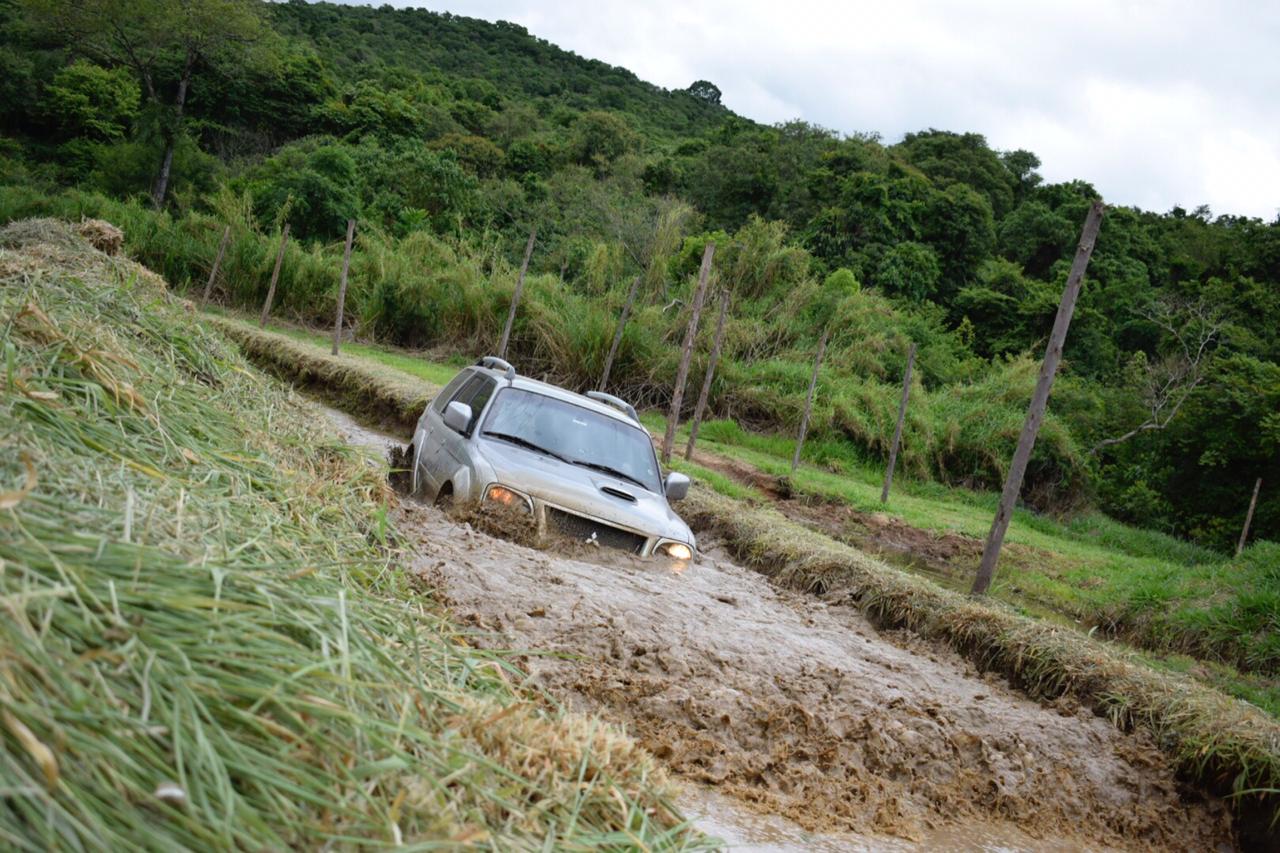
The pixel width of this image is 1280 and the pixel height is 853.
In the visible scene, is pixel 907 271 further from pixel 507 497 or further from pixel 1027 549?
pixel 507 497

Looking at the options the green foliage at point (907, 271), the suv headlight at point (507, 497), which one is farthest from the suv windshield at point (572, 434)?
the green foliage at point (907, 271)

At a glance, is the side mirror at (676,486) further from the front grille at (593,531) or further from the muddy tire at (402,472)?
the muddy tire at (402,472)

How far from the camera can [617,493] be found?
7.74 meters

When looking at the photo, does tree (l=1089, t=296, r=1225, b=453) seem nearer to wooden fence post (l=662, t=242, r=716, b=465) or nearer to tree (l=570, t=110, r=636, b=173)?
wooden fence post (l=662, t=242, r=716, b=465)

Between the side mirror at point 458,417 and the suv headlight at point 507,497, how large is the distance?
3.36 ft

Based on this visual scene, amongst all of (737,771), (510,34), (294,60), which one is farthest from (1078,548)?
(510,34)

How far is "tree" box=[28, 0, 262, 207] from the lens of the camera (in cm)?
4278

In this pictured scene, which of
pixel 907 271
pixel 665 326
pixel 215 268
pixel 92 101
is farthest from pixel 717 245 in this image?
pixel 92 101

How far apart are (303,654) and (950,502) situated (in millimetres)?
23977

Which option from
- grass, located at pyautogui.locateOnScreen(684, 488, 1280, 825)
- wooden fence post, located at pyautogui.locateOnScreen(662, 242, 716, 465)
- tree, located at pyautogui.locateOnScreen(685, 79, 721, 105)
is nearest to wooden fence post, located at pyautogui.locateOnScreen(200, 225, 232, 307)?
wooden fence post, located at pyautogui.locateOnScreen(662, 242, 716, 465)

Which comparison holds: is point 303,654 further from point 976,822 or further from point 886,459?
point 886,459

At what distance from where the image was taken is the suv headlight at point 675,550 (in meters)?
7.69

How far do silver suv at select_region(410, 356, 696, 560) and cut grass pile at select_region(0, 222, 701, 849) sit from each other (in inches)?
147

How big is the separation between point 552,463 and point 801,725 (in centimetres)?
327
